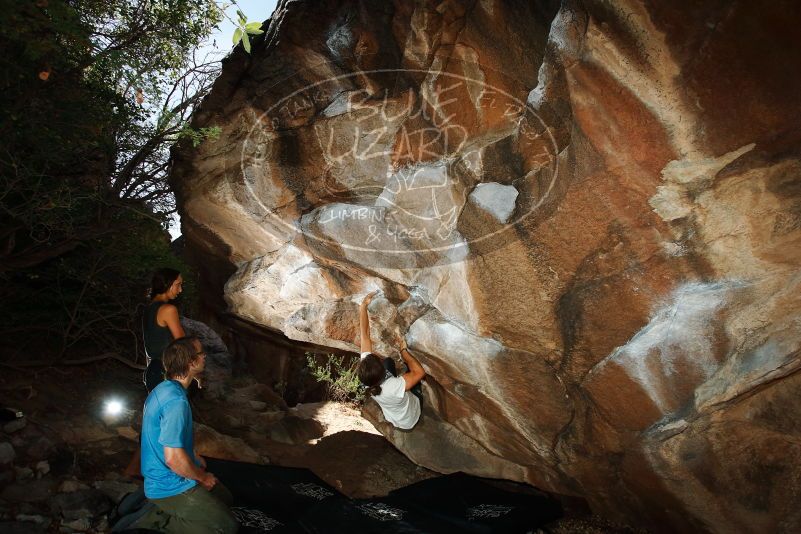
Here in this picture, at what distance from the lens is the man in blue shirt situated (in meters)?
2.73

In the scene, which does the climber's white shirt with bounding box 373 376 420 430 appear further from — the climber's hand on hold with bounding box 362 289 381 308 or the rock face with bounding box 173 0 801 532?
the climber's hand on hold with bounding box 362 289 381 308

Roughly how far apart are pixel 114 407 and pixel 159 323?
8.98 ft

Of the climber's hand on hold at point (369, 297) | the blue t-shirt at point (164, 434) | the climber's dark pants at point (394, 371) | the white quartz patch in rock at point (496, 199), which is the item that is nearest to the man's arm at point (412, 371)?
the climber's dark pants at point (394, 371)

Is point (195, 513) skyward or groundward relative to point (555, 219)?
groundward

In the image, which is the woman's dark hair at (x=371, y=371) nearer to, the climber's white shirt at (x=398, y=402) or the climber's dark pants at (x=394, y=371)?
the climber's white shirt at (x=398, y=402)

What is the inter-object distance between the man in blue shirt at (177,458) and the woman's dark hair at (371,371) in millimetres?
1788

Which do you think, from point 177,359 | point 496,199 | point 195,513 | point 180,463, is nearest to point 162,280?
point 177,359

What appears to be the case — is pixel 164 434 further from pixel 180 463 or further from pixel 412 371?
pixel 412 371

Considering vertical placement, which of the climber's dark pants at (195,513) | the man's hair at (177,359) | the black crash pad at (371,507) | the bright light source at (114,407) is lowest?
the black crash pad at (371,507)

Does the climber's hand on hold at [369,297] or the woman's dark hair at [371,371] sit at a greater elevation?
the climber's hand on hold at [369,297]

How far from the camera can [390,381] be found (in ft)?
15.8

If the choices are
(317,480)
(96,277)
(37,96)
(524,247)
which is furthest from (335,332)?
(37,96)

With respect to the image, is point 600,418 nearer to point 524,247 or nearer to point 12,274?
point 524,247

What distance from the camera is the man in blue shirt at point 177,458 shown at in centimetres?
273
